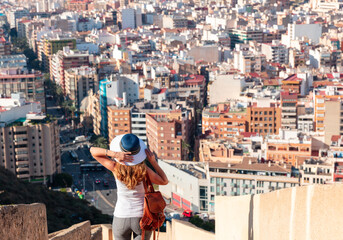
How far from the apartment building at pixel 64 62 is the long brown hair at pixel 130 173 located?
40144mm

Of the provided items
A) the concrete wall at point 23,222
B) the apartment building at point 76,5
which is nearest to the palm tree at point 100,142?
the concrete wall at point 23,222

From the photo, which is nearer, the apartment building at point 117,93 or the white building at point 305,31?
the apartment building at point 117,93

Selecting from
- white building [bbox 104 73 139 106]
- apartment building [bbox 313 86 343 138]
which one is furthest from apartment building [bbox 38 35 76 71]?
apartment building [bbox 313 86 343 138]

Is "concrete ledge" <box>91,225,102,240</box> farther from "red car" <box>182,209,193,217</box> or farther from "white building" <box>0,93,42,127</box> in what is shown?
"white building" <box>0,93,42,127</box>

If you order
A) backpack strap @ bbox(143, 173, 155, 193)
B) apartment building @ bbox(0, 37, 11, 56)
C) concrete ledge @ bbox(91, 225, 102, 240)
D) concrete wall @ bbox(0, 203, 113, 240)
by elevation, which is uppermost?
backpack strap @ bbox(143, 173, 155, 193)

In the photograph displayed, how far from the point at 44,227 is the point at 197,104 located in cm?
3066

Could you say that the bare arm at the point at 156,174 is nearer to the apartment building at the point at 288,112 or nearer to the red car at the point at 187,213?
the red car at the point at 187,213

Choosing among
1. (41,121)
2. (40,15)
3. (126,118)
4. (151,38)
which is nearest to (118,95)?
(126,118)

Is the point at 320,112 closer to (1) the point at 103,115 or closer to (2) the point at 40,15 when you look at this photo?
(1) the point at 103,115

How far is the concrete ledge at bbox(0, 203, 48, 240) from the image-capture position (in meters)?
5.00

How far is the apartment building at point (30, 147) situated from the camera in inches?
957

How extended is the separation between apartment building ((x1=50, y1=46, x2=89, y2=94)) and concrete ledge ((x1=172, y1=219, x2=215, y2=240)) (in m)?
38.7

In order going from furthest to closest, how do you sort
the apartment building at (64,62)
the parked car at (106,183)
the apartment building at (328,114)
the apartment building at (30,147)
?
the apartment building at (64,62) < the apartment building at (328,114) < the apartment building at (30,147) < the parked car at (106,183)

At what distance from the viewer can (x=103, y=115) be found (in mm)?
33094
